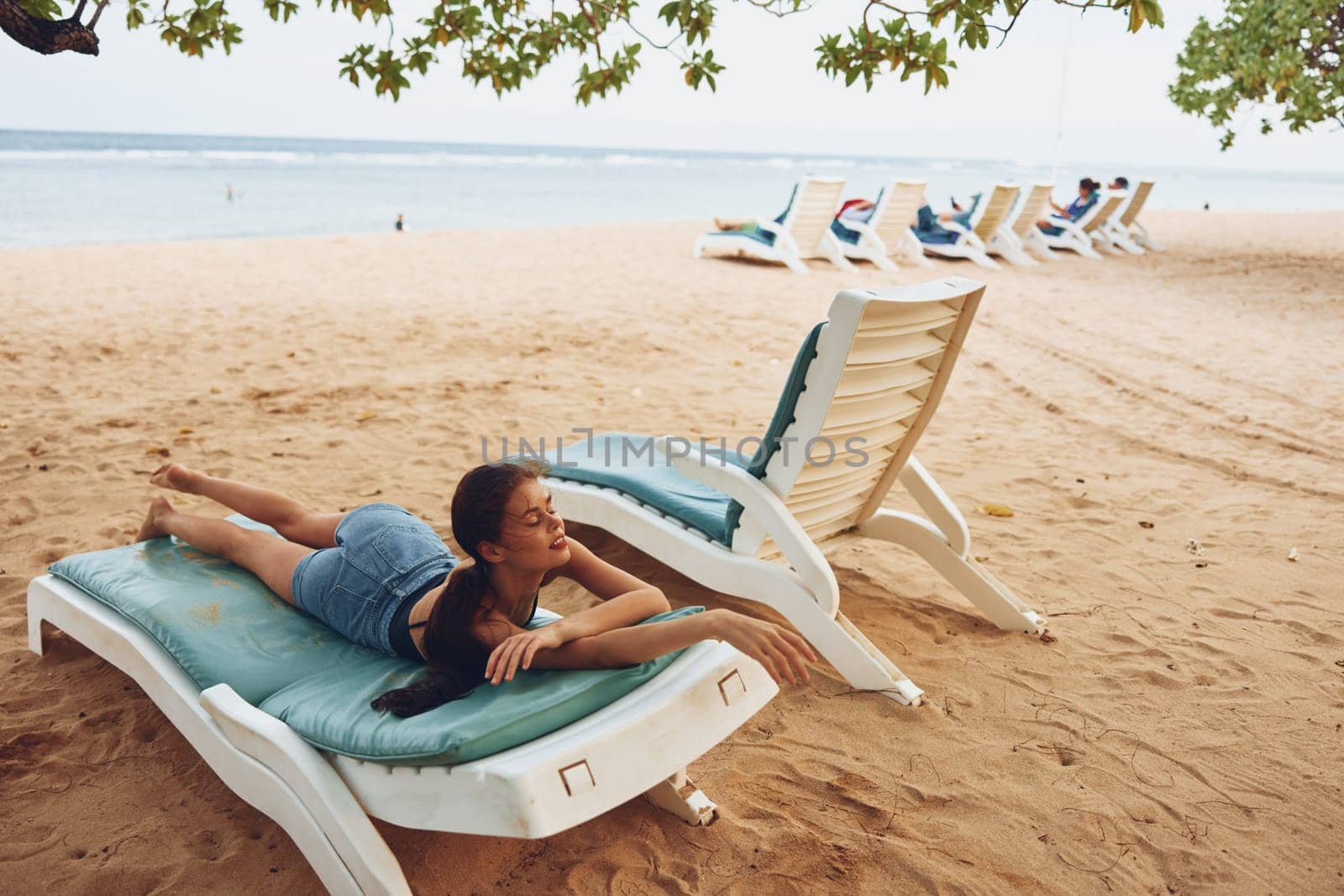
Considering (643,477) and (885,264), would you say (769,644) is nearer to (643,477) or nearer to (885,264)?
(643,477)

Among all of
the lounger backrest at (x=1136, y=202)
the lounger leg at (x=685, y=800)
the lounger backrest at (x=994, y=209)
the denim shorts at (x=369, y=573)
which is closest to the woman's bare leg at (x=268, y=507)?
the denim shorts at (x=369, y=573)

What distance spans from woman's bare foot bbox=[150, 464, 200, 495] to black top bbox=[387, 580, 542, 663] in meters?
1.18

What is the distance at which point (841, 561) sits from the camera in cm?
405

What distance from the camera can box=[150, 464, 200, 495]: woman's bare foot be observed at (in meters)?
3.23

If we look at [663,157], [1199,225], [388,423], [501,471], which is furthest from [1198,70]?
[663,157]

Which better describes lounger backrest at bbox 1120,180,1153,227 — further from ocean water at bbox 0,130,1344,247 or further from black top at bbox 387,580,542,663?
black top at bbox 387,580,542,663

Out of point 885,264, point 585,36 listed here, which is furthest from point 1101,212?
point 585,36

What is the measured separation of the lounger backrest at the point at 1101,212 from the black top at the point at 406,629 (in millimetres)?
14501

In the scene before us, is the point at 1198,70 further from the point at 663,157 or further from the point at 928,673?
the point at 663,157

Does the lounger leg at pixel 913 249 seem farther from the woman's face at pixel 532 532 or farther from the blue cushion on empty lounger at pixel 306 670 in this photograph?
the woman's face at pixel 532 532

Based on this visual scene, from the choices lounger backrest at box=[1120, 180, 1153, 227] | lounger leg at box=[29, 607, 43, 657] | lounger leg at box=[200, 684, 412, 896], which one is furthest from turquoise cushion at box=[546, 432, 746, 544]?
lounger backrest at box=[1120, 180, 1153, 227]

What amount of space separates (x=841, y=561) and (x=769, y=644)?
2.13 metres

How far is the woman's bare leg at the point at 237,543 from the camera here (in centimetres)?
287

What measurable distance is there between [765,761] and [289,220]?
22.4 m
